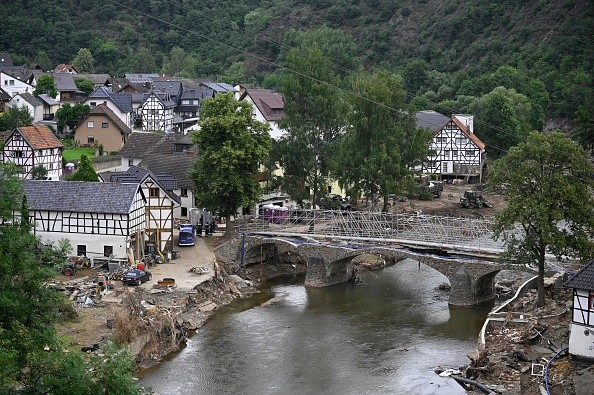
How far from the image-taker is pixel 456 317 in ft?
154

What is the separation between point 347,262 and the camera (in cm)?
5422

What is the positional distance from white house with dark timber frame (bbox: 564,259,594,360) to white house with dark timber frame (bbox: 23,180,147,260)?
22.1 meters

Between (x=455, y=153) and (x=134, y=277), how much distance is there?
39958 millimetres

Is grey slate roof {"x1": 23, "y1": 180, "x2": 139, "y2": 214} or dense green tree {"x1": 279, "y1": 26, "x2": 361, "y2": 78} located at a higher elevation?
dense green tree {"x1": 279, "y1": 26, "x2": 361, "y2": 78}

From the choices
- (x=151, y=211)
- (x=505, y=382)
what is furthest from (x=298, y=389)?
(x=151, y=211)

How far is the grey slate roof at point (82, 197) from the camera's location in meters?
49.9

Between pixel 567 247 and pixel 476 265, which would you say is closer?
pixel 567 247

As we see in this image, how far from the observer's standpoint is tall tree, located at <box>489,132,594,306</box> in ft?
139

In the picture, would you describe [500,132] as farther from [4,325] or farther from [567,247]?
[4,325]

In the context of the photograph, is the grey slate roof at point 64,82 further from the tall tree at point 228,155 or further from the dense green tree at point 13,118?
the tall tree at point 228,155

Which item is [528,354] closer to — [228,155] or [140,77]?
[228,155]

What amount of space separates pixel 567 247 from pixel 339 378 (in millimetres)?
11486

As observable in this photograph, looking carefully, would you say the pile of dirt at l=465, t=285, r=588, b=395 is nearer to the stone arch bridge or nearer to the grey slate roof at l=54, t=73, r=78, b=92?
the stone arch bridge

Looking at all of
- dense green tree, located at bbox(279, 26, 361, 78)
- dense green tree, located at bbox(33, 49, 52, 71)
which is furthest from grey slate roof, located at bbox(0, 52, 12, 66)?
dense green tree, located at bbox(279, 26, 361, 78)
